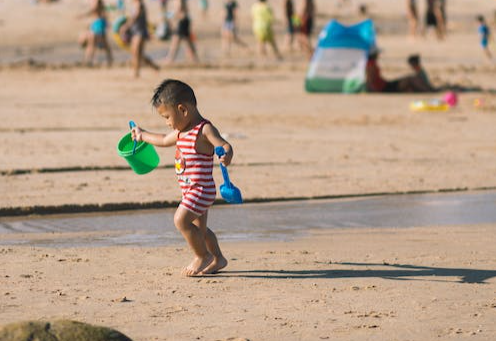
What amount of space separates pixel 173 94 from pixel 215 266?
113 cm

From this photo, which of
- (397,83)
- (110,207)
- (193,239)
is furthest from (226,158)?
(397,83)

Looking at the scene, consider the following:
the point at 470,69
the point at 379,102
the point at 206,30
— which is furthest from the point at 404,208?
the point at 206,30

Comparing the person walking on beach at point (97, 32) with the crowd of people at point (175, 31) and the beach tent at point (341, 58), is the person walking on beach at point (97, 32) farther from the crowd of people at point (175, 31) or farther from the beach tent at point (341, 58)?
the beach tent at point (341, 58)

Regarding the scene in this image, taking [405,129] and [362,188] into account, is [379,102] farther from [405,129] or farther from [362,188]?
[362,188]

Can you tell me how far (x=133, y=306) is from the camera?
6.45m

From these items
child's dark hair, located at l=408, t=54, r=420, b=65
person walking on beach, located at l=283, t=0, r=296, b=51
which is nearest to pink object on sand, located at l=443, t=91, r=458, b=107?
child's dark hair, located at l=408, t=54, r=420, b=65

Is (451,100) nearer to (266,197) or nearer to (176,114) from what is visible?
(266,197)

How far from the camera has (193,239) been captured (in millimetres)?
7223

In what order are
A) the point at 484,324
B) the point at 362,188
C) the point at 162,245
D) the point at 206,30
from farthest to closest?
the point at 206,30 → the point at 362,188 → the point at 162,245 → the point at 484,324

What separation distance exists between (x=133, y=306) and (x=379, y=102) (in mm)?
12584

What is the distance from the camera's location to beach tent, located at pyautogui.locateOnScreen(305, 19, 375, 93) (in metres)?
19.1

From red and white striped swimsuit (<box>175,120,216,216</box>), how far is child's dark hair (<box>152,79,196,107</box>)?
189mm

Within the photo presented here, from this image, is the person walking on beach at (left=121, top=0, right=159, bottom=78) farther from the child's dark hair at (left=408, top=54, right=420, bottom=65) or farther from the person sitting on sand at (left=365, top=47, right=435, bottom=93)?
the child's dark hair at (left=408, top=54, right=420, bottom=65)

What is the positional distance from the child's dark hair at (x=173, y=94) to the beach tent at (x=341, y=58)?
12198mm
